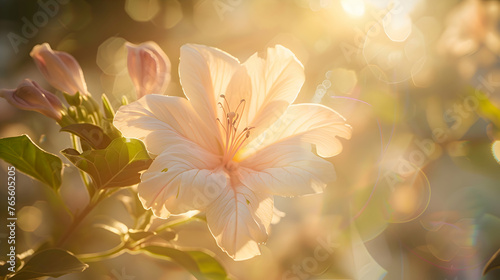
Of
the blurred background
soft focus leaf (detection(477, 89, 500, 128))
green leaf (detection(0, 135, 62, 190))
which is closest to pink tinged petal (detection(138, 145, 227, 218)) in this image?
green leaf (detection(0, 135, 62, 190))

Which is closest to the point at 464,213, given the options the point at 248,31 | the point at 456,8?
the point at 456,8

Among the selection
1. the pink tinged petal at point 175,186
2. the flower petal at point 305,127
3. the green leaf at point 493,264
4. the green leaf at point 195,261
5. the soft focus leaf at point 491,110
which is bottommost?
the green leaf at point 195,261

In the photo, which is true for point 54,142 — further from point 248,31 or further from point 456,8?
point 456,8

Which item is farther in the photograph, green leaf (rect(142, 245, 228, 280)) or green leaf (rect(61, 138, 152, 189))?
green leaf (rect(142, 245, 228, 280))

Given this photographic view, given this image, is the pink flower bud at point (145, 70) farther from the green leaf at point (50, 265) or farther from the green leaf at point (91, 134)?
the green leaf at point (50, 265)

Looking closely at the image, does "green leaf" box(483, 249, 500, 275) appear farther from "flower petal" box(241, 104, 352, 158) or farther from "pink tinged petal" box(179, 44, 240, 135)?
"pink tinged petal" box(179, 44, 240, 135)

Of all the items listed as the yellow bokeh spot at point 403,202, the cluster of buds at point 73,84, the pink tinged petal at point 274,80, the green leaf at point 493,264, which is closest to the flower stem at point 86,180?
the cluster of buds at point 73,84
